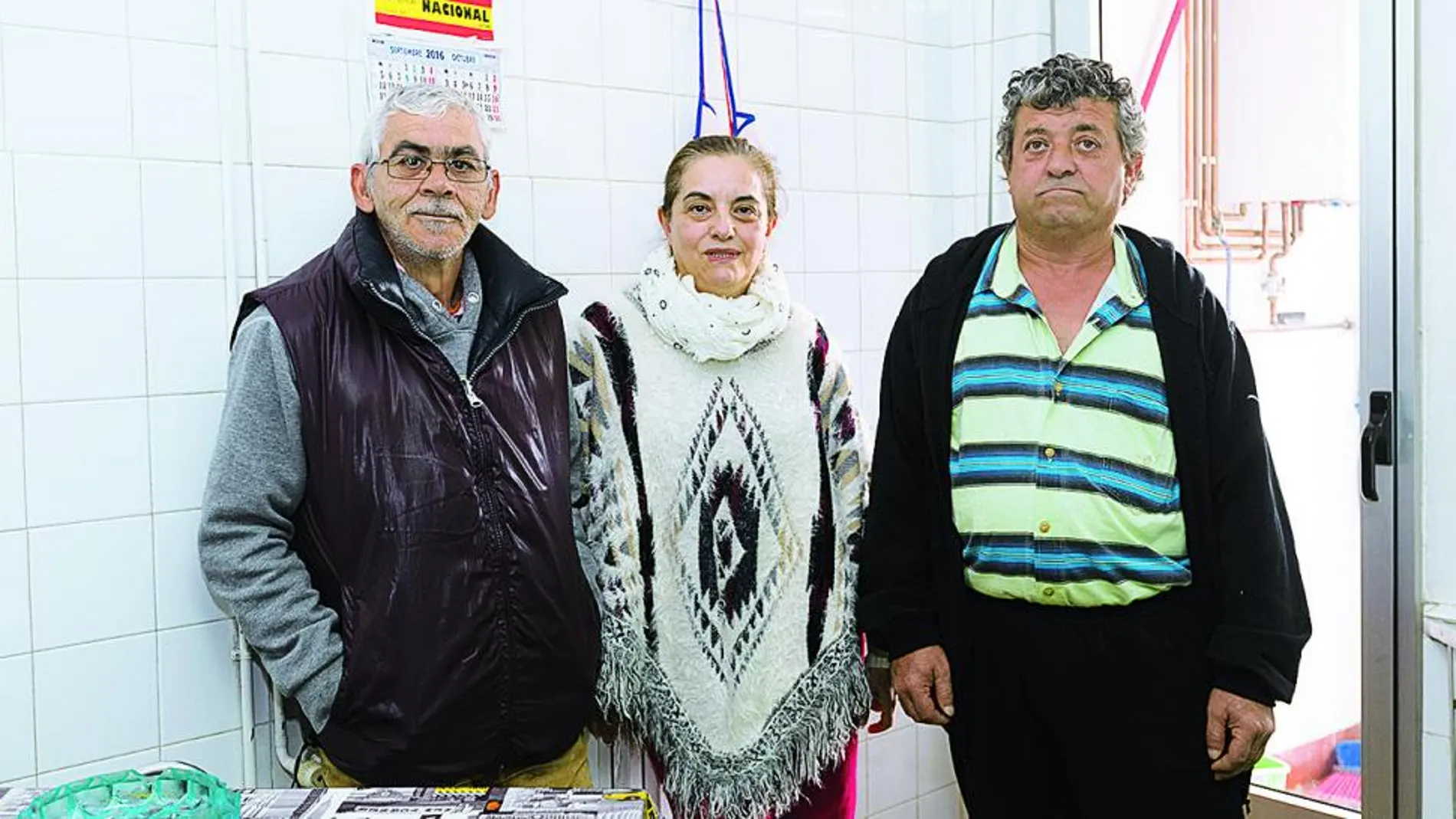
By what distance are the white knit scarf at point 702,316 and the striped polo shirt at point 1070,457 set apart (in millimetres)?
347

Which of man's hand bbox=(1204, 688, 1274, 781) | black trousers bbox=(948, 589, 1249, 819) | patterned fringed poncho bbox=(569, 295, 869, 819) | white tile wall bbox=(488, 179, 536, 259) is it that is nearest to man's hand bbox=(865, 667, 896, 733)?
patterned fringed poncho bbox=(569, 295, 869, 819)

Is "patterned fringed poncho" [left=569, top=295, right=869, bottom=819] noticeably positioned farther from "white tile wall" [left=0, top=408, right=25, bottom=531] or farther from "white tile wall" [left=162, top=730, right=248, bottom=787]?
"white tile wall" [left=0, top=408, right=25, bottom=531]

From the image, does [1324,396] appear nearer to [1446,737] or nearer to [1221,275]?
[1221,275]

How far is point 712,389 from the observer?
2166 millimetres

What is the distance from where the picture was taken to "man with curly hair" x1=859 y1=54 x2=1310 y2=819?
6.38ft

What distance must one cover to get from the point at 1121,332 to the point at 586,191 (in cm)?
100

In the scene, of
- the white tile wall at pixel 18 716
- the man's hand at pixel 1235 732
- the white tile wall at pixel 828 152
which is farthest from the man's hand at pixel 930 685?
the white tile wall at pixel 18 716

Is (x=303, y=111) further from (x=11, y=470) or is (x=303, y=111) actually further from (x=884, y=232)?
(x=884, y=232)

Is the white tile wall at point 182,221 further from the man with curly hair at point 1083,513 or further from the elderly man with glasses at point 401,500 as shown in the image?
the man with curly hair at point 1083,513

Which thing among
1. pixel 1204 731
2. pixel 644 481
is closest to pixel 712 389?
pixel 644 481

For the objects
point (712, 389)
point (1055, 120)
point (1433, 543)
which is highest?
point (1055, 120)

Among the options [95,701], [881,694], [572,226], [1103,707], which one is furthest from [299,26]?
[1103,707]

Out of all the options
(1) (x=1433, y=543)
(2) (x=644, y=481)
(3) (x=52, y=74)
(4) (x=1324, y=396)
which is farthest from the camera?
(4) (x=1324, y=396)

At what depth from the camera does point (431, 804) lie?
1.42 m
